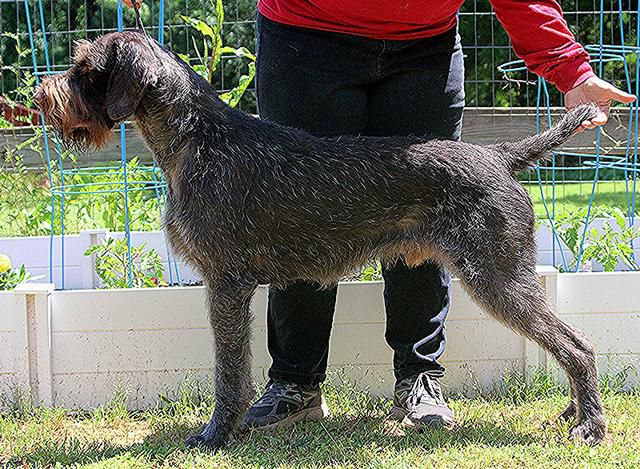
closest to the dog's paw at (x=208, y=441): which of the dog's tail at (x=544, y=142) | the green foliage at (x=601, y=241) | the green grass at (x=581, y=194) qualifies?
the dog's tail at (x=544, y=142)

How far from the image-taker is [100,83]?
11.4ft

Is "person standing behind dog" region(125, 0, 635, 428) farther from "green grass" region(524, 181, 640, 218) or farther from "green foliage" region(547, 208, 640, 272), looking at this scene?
"green grass" region(524, 181, 640, 218)

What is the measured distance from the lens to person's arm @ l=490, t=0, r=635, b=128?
352cm

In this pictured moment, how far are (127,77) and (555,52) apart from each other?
1728 millimetres

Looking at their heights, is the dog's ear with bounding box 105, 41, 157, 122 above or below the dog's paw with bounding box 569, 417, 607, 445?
→ above

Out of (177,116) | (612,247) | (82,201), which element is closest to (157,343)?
(177,116)

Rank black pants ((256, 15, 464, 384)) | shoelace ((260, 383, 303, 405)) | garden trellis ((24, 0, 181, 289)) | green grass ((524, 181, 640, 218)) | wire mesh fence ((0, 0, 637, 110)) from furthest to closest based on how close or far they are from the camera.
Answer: green grass ((524, 181, 640, 218)) → wire mesh fence ((0, 0, 637, 110)) → garden trellis ((24, 0, 181, 289)) → shoelace ((260, 383, 303, 405)) → black pants ((256, 15, 464, 384))

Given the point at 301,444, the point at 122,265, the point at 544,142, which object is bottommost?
the point at 301,444

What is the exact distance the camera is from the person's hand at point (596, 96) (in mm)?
3484

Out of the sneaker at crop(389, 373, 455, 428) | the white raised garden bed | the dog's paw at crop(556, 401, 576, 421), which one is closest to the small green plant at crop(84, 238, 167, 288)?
the white raised garden bed

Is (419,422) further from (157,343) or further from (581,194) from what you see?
(581,194)

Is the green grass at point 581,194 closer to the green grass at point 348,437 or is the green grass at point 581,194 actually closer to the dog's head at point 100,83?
the green grass at point 348,437

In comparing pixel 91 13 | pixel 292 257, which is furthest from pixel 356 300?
pixel 91 13

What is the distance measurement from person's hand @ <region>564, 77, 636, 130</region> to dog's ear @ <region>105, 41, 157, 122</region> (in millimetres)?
1705
